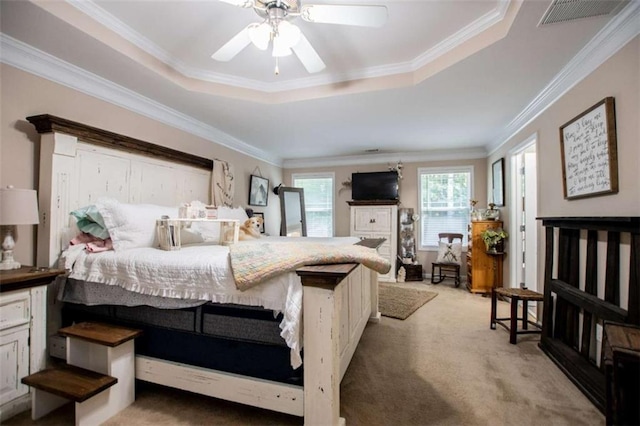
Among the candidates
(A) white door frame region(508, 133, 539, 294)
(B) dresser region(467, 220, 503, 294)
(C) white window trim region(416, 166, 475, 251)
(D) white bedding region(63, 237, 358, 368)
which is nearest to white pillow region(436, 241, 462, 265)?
(C) white window trim region(416, 166, 475, 251)

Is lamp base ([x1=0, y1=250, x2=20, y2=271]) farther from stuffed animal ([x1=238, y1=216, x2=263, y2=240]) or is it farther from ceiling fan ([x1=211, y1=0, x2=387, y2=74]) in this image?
ceiling fan ([x1=211, y1=0, x2=387, y2=74])

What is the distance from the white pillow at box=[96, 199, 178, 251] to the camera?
1.92 metres

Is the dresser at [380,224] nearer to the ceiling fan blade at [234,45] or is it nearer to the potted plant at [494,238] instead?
the potted plant at [494,238]

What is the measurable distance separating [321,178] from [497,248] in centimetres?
352

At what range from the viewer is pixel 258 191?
16.3 feet

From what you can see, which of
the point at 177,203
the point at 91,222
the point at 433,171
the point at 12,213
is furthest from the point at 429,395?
the point at 433,171

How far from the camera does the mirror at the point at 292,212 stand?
498 centimetres

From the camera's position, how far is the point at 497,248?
392cm

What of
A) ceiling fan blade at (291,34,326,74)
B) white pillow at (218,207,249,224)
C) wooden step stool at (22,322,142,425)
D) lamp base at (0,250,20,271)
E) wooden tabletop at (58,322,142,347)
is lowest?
wooden step stool at (22,322,142,425)

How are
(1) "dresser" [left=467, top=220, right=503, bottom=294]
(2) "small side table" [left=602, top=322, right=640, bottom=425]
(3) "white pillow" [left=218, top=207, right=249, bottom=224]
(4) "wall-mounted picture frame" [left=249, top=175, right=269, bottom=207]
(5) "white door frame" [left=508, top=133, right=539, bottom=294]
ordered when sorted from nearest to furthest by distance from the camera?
(2) "small side table" [left=602, top=322, right=640, bottom=425], (3) "white pillow" [left=218, top=207, right=249, bottom=224], (5) "white door frame" [left=508, top=133, right=539, bottom=294], (1) "dresser" [left=467, top=220, right=503, bottom=294], (4) "wall-mounted picture frame" [left=249, top=175, right=269, bottom=207]

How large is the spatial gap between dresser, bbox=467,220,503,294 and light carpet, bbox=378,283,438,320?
671 millimetres

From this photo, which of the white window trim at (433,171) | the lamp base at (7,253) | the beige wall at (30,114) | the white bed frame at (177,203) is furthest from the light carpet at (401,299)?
the beige wall at (30,114)

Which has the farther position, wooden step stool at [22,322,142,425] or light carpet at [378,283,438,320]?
light carpet at [378,283,438,320]

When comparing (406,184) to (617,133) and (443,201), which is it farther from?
(617,133)
